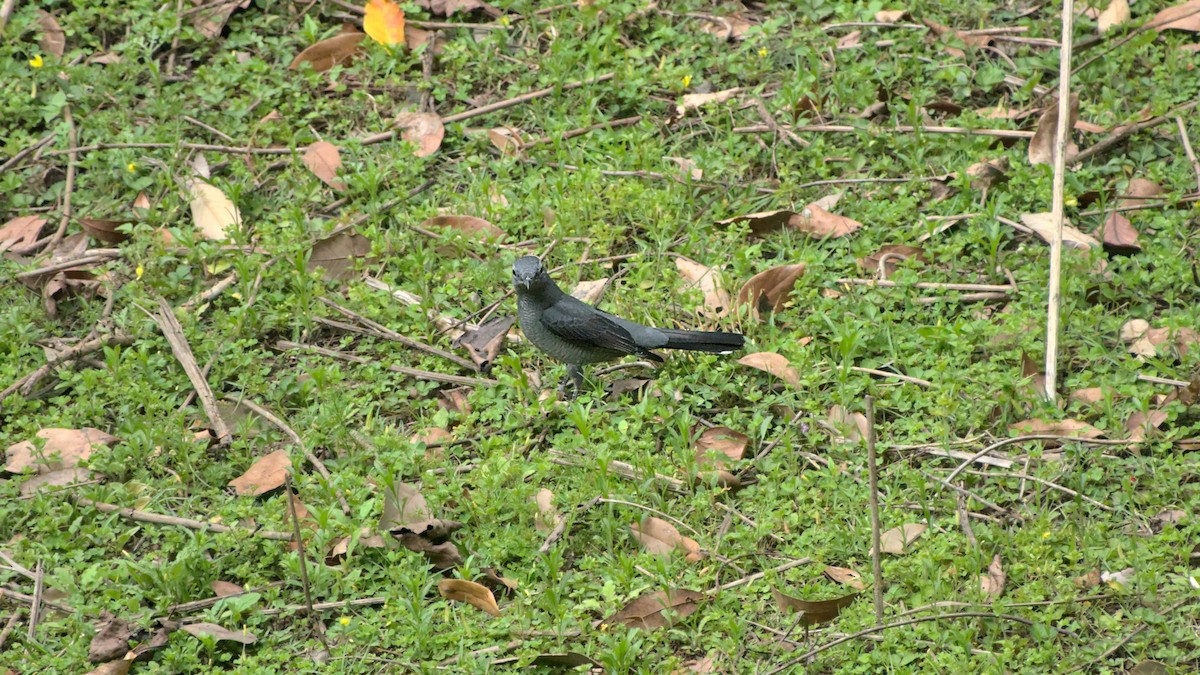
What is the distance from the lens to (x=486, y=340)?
6.04m

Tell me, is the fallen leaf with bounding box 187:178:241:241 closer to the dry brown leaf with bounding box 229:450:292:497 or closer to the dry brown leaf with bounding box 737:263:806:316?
the dry brown leaf with bounding box 229:450:292:497

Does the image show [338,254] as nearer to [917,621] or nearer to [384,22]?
[384,22]

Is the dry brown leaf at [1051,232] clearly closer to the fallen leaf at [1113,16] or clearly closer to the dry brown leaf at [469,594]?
the fallen leaf at [1113,16]

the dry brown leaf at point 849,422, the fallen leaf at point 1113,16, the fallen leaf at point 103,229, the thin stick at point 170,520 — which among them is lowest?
the thin stick at point 170,520

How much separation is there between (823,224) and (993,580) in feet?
7.83

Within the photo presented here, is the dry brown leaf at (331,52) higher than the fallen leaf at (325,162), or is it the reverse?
the dry brown leaf at (331,52)

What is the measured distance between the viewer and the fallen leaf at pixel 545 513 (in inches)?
198

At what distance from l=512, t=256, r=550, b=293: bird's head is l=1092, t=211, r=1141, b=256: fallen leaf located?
2685mm

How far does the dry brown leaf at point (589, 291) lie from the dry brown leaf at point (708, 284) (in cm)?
40

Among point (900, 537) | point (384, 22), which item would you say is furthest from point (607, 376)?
point (384, 22)

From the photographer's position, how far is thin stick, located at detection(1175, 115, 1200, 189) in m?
6.32

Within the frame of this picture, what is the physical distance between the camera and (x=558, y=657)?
4398 millimetres

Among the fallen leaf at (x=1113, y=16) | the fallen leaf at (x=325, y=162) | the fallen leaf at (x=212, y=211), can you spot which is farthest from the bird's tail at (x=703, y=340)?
the fallen leaf at (x=1113, y=16)

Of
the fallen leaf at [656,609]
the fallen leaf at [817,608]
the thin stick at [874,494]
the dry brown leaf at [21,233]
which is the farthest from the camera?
the dry brown leaf at [21,233]
